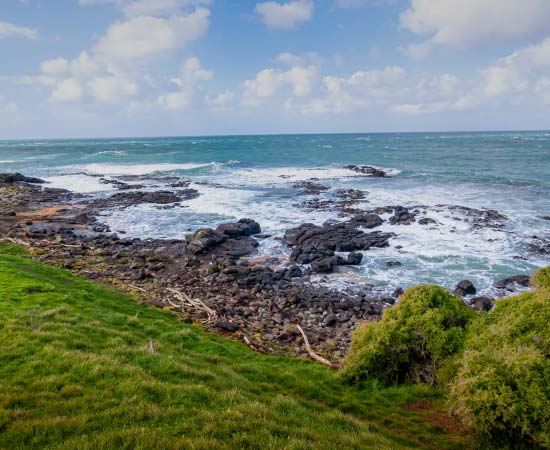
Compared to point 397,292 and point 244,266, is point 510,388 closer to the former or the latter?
point 397,292

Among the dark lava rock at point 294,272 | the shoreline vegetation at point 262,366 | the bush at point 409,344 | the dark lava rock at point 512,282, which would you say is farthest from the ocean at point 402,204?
the bush at point 409,344

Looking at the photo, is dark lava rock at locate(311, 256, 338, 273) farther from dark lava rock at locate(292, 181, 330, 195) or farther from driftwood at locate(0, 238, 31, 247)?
dark lava rock at locate(292, 181, 330, 195)

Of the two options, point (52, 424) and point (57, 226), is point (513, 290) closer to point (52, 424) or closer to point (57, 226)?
point (52, 424)

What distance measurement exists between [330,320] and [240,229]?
13574mm

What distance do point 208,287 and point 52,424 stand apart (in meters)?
13.5

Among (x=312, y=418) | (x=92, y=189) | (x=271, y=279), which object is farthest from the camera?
(x=92, y=189)

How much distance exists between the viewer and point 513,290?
703 inches

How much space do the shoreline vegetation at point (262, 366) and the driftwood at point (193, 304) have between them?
0.09 m

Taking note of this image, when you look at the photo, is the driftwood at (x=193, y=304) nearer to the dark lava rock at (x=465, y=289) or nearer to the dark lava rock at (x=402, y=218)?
Answer: the dark lava rock at (x=465, y=289)

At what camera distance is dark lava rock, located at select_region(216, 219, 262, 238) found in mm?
26859

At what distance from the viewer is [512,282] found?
18516 mm

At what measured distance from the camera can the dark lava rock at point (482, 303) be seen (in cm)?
1603

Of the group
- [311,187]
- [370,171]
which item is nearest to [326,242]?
[311,187]

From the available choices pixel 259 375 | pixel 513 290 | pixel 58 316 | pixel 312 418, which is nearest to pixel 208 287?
pixel 58 316
